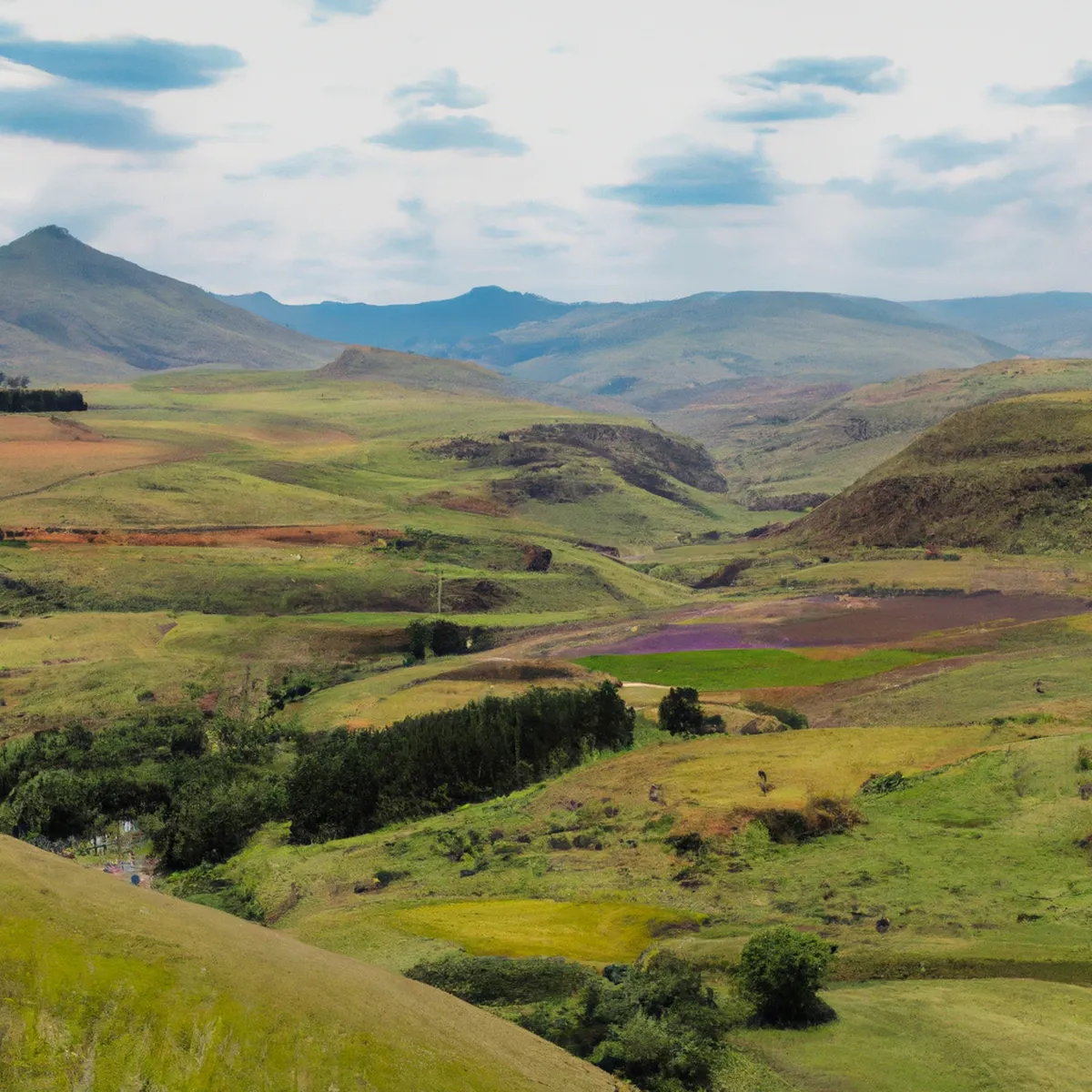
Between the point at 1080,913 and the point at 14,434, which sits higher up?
the point at 14,434

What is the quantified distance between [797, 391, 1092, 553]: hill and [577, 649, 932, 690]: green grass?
4516 cm

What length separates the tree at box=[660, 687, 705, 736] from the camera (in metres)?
67.2

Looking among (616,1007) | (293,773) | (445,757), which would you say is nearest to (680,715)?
(445,757)

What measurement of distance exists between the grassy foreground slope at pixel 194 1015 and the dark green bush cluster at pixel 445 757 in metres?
32.4

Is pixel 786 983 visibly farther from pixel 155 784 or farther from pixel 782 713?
pixel 782 713

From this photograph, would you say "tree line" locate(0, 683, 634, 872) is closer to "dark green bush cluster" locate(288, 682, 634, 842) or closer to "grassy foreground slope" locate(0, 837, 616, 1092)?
"dark green bush cluster" locate(288, 682, 634, 842)

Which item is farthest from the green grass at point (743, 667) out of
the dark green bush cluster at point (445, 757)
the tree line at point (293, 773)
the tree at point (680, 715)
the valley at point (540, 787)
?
the dark green bush cluster at point (445, 757)

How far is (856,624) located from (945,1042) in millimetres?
71471

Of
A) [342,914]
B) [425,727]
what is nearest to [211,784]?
[425,727]

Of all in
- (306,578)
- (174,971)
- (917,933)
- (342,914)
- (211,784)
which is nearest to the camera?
(174,971)

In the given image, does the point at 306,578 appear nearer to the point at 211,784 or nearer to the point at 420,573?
the point at 420,573

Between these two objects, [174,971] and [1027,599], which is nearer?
[174,971]

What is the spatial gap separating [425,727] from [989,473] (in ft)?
292

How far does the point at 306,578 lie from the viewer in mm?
119125
